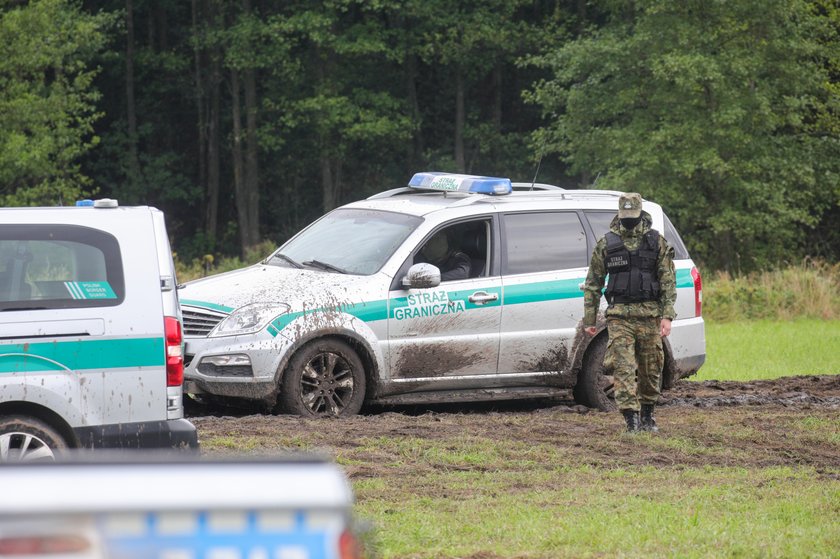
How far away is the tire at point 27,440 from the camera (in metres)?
6.39

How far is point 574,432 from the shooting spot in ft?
30.8

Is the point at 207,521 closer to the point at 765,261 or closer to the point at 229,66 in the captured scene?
the point at 765,261

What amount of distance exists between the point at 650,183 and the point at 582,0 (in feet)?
46.9

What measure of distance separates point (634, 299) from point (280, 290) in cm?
270

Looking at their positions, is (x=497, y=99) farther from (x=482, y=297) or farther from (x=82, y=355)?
(x=82, y=355)

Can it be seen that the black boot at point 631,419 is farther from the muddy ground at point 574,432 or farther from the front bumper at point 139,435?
the front bumper at point 139,435

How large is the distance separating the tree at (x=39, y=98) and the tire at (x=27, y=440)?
3037 centimetres

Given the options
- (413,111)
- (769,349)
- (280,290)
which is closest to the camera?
(280,290)

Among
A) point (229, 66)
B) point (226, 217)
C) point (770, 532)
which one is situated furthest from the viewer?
point (226, 217)

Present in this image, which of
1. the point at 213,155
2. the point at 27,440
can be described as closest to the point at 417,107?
the point at 213,155

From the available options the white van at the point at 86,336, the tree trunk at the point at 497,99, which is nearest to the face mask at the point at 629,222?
the white van at the point at 86,336

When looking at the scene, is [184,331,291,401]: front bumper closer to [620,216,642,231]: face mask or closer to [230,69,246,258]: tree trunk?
[620,216,642,231]: face mask

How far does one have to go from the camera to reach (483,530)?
625cm

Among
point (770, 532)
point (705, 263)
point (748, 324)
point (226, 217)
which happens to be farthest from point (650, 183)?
point (770, 532)
